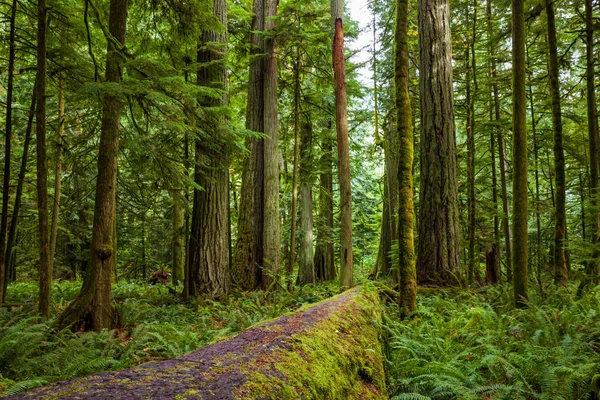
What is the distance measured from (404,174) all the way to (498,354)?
2638 mm

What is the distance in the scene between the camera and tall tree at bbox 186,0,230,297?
880 centimetres

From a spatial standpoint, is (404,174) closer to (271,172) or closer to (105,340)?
(105,340)

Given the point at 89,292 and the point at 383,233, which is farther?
the point at 383,233

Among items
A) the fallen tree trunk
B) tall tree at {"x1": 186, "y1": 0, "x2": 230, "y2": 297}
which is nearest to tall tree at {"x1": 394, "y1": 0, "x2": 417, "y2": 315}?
the fallen tree trunk

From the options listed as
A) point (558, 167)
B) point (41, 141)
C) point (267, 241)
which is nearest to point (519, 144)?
point (558, 167)

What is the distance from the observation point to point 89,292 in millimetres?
5777

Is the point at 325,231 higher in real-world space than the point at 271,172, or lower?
lower

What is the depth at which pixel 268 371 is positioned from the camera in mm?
1995

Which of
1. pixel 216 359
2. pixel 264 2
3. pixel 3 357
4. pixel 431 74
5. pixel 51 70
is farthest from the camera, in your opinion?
pixel 264 2

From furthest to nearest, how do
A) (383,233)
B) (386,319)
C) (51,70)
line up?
(383,233)
(51,70)
(386,319)

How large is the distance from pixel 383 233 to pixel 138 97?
33.1 feet

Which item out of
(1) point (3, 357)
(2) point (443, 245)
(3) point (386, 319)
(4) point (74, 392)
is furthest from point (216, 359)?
(2) point (443, 245)

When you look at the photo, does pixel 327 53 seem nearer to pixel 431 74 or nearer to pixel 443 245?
pixel 431 74

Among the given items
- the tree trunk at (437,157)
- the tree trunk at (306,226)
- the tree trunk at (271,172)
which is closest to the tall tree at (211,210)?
the tree trunk at (271,172)
